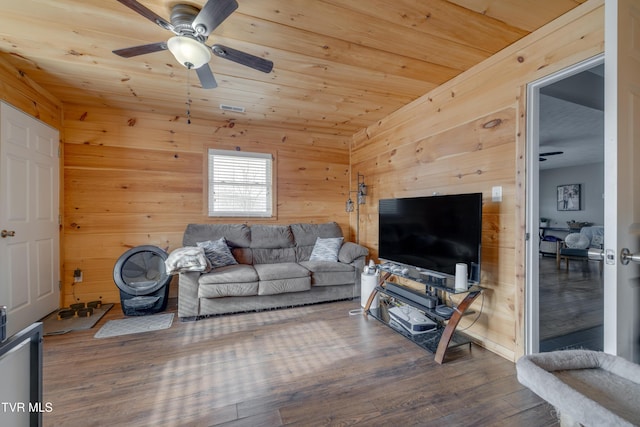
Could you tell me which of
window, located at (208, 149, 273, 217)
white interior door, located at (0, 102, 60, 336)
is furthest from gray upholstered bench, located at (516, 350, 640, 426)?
white interior door, located at (0, 102, 60, 336)

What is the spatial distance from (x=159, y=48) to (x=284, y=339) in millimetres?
2435

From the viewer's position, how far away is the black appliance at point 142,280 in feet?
10.1

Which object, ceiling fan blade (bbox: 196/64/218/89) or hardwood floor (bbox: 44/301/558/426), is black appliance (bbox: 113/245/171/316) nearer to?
hardwood floor (bbox: 44/301/558/426)

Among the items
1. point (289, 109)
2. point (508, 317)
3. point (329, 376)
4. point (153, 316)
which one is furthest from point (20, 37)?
point (508, 317)

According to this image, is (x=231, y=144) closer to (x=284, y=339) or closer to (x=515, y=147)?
(x=284, y=339)

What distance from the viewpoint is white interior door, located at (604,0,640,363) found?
99 cm

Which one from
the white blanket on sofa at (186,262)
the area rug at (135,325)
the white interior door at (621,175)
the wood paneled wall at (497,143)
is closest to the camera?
the white interior door at (621,175)

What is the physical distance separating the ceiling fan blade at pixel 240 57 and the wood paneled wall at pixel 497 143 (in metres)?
1.79

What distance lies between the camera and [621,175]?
999 millimetres

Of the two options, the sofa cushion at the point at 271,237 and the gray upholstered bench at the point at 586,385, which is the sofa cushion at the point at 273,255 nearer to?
the sofa cushion at the point at 271,237

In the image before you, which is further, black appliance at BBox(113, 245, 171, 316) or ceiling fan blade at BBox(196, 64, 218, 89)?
black appliance at BBox(113, 245, 171, 316)

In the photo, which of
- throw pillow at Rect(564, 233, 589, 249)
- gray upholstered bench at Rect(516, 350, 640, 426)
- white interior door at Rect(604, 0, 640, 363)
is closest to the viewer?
gray upholstered bench at Rect(516, 350, 640, 426)

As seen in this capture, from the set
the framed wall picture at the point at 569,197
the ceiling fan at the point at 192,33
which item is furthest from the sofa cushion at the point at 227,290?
the framed wall picture at the point at 569,197

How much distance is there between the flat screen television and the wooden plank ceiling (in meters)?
1.19
